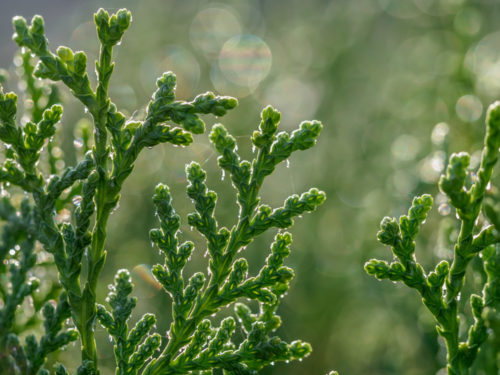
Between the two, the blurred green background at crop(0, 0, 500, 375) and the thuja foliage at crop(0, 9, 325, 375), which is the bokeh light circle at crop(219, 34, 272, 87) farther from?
the thuja foliage at crop(0, 9, 325, 375)

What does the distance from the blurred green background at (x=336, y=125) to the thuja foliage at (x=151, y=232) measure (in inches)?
14.7

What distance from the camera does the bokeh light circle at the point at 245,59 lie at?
634 centimetres

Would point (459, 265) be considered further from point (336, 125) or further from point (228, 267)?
point (336, 125)

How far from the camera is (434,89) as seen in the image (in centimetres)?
418

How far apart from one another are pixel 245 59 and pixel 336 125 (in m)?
1.88

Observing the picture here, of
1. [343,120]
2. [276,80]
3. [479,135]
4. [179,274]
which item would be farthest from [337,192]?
[179,274]

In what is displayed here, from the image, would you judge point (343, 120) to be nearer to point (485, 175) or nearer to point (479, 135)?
point (479, 135)

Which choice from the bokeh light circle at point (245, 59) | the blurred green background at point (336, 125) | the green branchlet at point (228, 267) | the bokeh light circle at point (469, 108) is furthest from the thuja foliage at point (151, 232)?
the bokeh light circle at point (245, 59)

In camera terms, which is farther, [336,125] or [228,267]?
[336,125]

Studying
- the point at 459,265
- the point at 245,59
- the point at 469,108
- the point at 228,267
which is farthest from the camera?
the point at 245,59

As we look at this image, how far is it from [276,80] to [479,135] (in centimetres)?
317

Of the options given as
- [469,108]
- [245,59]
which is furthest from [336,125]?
[469,108]

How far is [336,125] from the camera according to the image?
5.23 metres

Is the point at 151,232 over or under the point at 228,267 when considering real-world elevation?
over
